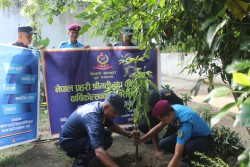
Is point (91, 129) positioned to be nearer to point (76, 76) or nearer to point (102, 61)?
point (76, 76)

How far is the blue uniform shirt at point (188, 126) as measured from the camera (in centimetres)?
266

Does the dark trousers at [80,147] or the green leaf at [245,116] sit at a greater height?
the green leaf at [245,116]

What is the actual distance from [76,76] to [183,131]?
1727mm

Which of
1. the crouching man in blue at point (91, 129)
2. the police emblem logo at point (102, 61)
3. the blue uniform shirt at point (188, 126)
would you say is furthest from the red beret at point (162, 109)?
the police emblem logo at point (102, 61)

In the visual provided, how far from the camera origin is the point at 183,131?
268 centimetres

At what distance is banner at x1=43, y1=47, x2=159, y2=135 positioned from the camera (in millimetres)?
3742

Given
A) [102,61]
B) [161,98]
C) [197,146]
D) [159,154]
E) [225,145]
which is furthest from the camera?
[102,61]

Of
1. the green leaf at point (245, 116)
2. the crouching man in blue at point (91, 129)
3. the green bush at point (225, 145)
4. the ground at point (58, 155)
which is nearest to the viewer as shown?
the green leaf at point (245, 116)

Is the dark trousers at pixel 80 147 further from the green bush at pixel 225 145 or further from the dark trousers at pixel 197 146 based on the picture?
the green bush at pixel 225 145

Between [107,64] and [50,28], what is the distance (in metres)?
5.42

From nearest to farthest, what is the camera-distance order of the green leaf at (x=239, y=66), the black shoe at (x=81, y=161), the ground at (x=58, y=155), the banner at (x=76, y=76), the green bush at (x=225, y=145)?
the green leaf at (x=239, y=66)
the black shoe at (x=81, y=161)
the green bush at (x=225, y=145)
the ground at (x=58, y=155)
the banner at (x=76, y=76)

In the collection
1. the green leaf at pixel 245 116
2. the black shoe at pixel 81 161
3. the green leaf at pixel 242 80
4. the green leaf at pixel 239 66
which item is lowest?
the black shoe at pixel 81 161

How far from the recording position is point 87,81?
389cm

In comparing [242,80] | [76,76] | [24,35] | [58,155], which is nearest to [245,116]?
[242,80]
